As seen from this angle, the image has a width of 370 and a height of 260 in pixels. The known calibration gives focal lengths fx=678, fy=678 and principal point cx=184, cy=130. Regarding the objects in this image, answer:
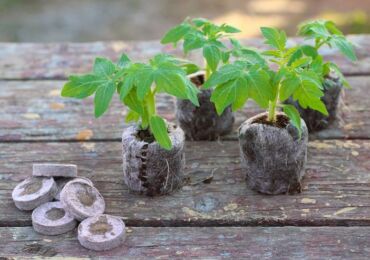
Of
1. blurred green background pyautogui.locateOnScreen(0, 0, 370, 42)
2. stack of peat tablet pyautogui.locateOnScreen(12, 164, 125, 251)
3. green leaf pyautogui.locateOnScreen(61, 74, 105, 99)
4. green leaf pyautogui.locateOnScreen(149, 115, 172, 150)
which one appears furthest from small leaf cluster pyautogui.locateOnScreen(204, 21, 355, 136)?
blurred green background pyautogui.locateOnScreen(0, 0, 370, 42)

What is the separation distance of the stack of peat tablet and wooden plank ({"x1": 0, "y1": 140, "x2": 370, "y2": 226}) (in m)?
0.04

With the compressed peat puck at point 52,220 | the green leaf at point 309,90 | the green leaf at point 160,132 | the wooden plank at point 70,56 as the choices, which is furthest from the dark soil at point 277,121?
the wooden plank at point 70,56

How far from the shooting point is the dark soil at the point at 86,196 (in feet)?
4.55

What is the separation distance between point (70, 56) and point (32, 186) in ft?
2.64

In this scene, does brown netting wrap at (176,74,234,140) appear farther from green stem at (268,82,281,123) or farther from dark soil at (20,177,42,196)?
dark soil at (20,177,42,196)

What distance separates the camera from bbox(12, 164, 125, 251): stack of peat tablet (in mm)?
1305

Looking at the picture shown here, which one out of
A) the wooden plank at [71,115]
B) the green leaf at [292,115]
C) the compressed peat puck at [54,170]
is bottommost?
the compressed peat puck at [54,170]

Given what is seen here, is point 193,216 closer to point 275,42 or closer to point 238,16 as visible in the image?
point 275,42

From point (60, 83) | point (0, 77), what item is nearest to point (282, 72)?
point (60, 83)

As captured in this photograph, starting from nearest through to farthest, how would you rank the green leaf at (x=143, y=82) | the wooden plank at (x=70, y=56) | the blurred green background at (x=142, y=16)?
1. the green leaf at (x=143, y=82)
2. the wooden plank at (x=70, y=56)
3. the blurred green background at (x=142, y=16)

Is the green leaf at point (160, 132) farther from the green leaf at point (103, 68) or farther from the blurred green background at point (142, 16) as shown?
the blurred green background at point (142, 16)

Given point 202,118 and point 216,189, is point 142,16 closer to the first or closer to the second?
point 202,118

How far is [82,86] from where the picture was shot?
134cm

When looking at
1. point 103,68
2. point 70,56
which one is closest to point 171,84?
point 103,68
